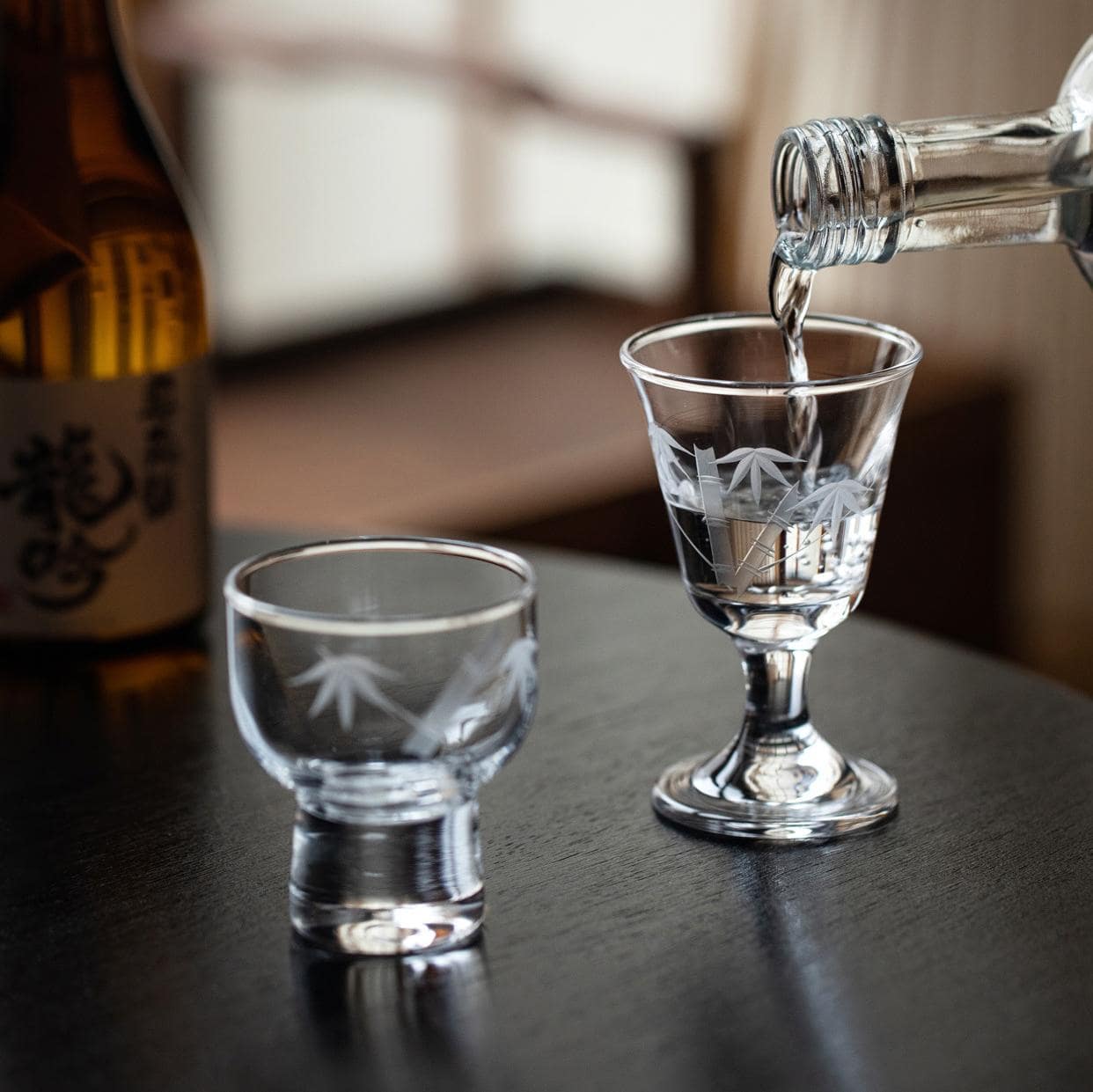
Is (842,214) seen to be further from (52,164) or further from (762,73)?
(762,73)

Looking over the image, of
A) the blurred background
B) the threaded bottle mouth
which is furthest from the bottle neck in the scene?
the blurred background

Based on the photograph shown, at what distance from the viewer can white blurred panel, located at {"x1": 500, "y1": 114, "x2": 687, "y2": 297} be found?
8.43ft

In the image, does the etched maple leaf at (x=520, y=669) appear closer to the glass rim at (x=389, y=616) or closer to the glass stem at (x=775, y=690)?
the glass rim at (x=389, y=616)

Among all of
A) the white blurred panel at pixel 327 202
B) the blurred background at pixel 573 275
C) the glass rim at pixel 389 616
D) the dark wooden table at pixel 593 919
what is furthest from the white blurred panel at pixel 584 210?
the glass rim at pixel 389 616

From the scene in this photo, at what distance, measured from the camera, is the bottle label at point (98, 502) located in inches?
27.3

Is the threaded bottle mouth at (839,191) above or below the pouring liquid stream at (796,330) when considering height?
above

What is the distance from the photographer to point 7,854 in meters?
0.54

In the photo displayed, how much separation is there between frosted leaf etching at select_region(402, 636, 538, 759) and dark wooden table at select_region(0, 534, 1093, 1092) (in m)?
0.06

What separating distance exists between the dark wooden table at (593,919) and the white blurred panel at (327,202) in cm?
168

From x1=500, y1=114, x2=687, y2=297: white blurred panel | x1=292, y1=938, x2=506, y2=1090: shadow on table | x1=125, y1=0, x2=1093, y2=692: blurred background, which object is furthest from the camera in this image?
x1=500, y1=114, x2=687, y2=297: white blurred panel

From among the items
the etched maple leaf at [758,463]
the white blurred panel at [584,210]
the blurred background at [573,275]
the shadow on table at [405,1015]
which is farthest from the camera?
the white blurred panel at [584,210]

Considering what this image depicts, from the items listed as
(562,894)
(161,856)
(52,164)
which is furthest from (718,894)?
(52,164)

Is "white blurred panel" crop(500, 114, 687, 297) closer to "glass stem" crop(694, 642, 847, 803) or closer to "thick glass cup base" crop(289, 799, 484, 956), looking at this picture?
"glass stem" crop(694, 642, 847, 803)

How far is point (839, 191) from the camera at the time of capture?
1.72ft
